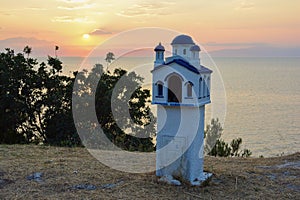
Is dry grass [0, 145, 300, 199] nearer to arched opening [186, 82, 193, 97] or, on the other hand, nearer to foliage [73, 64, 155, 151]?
arched opening [186, 82, 193, 97]

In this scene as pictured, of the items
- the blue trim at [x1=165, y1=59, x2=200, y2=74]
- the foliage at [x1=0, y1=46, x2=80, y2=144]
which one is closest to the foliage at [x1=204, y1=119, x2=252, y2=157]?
the blue trim at [x1=165, y1=59, x2=200, y2=74]

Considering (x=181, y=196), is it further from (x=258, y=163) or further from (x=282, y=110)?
(x=282, y=110)

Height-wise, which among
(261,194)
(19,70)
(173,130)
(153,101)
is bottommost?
(261,194)

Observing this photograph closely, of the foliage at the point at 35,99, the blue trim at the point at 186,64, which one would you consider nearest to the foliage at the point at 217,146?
the blue trim at the point at 186,64

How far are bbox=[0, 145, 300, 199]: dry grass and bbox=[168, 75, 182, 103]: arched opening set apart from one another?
1.36 meters

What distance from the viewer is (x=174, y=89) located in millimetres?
5949

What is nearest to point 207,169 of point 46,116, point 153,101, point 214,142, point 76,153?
point 153,101

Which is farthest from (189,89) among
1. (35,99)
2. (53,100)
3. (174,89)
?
(35,99)

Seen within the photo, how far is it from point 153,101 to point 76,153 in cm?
324

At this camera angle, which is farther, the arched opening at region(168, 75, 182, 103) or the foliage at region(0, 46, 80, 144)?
the foliage at region(0, 46, 80, 144)

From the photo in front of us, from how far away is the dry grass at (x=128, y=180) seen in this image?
5566 mm

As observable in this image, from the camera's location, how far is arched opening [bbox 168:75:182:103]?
5.90 meters

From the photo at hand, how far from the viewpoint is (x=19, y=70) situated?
14.5m

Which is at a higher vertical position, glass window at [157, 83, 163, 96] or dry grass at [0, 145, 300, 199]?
glass window at [157, 83, 163, 96]
